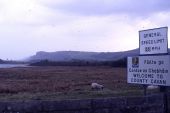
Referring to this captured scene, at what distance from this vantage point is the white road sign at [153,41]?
12.7 meters

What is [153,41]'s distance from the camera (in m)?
13.1

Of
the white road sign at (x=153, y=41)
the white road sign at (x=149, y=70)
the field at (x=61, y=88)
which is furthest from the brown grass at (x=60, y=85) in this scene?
the white road sign at (x=153, y=41)

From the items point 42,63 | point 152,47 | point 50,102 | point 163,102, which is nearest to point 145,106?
point 163,102

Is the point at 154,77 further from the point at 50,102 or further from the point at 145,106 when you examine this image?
the point at 50,102

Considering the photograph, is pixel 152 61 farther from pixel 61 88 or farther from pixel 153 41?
pixel 61 88

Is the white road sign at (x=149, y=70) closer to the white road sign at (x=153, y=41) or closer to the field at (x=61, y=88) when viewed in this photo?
the white road sign at (x=153, y=41)

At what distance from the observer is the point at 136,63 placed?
13797 mm

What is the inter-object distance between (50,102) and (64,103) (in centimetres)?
34

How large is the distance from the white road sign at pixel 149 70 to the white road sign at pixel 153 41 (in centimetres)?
21

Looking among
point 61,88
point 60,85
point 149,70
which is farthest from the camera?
point 60,85

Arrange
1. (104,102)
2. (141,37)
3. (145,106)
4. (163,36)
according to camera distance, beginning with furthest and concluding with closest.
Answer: (141,37) < (163,36) < (145,106) < (104,102)

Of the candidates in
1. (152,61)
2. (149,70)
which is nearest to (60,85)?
(149,70)

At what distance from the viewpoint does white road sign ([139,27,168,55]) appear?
41.5ft

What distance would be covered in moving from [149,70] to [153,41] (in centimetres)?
85
